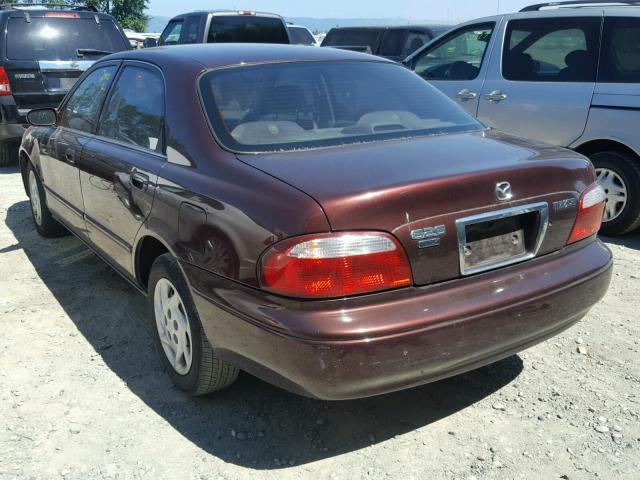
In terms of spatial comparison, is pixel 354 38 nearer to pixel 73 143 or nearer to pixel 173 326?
pixel 73 143

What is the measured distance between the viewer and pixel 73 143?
420 cm

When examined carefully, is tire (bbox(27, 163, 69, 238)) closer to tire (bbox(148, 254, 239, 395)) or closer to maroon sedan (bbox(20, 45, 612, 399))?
maroon sedan (bbox(20, 45, 612, 399))

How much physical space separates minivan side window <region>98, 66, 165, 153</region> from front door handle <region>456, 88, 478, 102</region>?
3.60 m

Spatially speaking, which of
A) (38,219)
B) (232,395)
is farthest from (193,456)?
(38,219)

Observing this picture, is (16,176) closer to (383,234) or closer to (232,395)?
(232,395)

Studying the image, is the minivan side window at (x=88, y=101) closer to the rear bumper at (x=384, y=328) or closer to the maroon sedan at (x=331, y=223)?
the maroon sedan at (x=331, y=223)

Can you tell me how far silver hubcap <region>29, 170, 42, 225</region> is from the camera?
5438 mm

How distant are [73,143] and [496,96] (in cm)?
382

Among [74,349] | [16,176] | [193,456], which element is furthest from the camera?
[16,176]

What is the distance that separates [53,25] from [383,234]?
24.2ft


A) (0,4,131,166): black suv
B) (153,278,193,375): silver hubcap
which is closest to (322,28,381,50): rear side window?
(0,4,131,166): black suv

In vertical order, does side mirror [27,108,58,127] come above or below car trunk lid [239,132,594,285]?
below

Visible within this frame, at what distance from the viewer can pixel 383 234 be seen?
2.34 m

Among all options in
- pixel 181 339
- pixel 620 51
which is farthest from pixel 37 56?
pixel 620 51
